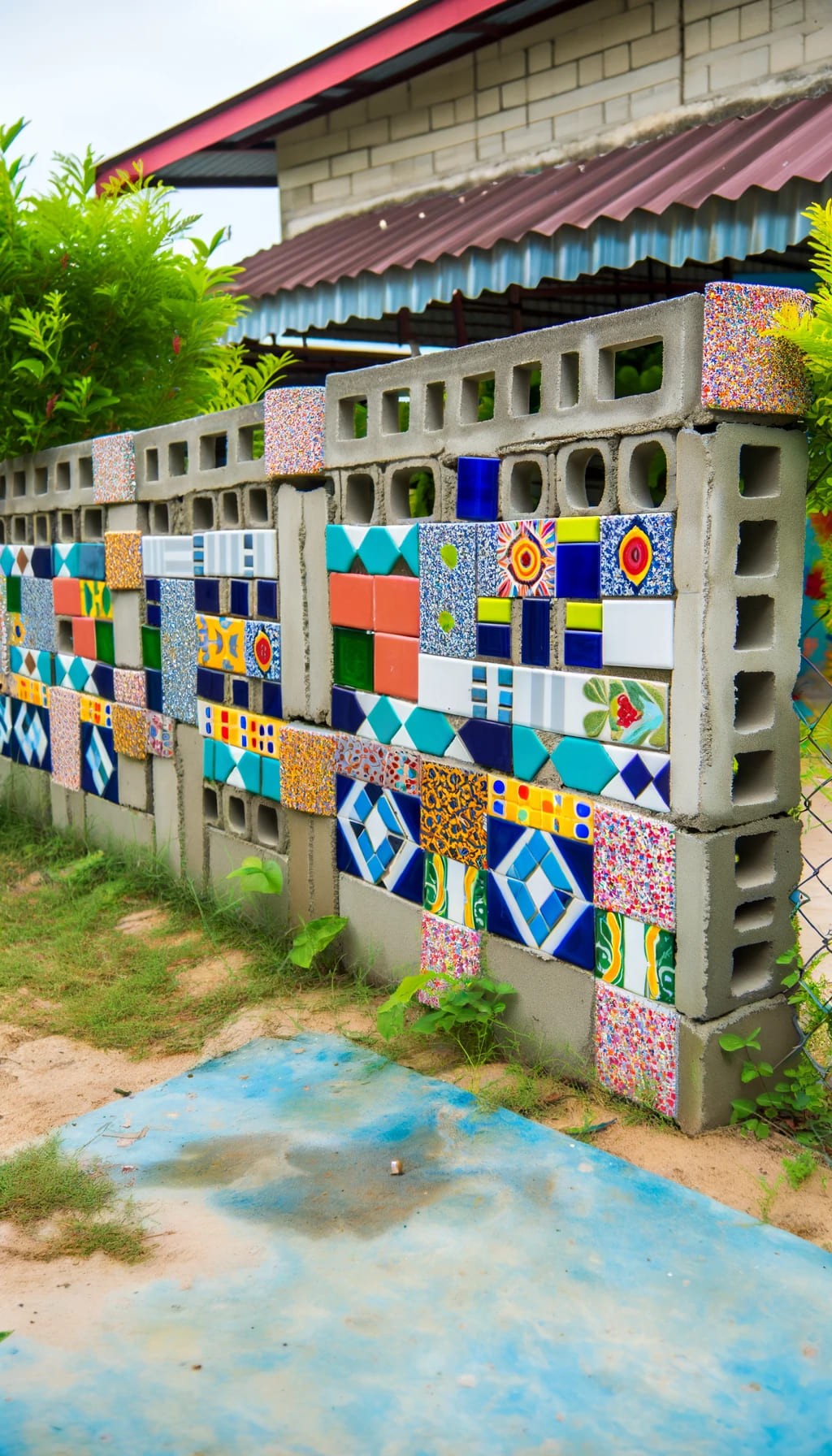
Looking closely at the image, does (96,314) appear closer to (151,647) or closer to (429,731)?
(151,647)

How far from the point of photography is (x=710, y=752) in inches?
110

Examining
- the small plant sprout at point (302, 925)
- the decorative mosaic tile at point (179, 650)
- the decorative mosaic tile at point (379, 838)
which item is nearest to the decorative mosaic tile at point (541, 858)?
the decorative mosaic tile at point (379, 838)

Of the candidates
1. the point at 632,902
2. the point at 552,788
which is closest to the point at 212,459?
the point at 552,788

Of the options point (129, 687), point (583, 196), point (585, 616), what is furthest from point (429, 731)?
point (583, 196)

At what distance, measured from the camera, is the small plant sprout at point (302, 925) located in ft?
13.3

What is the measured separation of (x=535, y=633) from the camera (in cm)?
325

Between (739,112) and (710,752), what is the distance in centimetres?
528

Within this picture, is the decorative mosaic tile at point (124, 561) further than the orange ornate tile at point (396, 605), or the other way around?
the decorative mosaic tile at point (124, 561)

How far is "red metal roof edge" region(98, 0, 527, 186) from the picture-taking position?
7.59 metres

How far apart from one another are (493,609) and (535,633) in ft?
0.61

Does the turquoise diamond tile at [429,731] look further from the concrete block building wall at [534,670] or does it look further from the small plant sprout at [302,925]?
the small plant sprout at [302,925]

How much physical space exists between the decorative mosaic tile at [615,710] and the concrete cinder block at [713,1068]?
0.66 metres

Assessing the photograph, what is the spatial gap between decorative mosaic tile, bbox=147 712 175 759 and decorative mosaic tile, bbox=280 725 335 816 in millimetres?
979

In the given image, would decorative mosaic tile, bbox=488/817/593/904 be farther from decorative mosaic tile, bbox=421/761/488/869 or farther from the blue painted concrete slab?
the blue painted concrete slab
